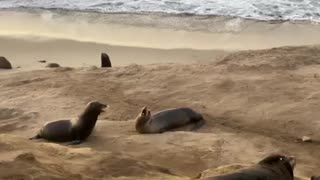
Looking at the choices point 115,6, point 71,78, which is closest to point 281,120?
point 71,78

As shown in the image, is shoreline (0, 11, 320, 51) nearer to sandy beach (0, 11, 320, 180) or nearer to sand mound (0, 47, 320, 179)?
sandy beach (0, 11, 320, 180)

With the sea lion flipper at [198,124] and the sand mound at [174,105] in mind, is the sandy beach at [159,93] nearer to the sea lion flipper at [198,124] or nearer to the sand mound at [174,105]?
the sand mound at [174,105]

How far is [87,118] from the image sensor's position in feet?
25.7

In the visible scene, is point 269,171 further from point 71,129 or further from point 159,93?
point 159,93

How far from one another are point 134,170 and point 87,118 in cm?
210

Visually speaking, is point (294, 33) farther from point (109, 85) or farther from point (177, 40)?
point (109, 85)

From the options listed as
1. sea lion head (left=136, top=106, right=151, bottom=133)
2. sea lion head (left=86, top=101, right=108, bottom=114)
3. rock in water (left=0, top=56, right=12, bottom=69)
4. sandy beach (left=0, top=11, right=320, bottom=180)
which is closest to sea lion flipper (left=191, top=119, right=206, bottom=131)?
sandy beach (left=0, top=11, right=320, bottom=180)

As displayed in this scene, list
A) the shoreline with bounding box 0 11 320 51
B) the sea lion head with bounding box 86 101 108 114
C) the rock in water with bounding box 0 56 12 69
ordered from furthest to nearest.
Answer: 1. the shoreline with bounding box 0 11 320 51
2. the rock in water with bounding box 0 56 12 69
3. the sea lion head with bounding box 86 101 108 114

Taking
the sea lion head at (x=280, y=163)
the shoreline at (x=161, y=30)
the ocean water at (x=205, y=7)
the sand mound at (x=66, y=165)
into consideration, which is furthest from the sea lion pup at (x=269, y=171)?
the ocean water at (x=205, y=7)

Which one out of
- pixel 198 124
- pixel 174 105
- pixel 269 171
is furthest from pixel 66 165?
pixel 174 105

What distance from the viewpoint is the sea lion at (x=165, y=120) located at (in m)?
7.75

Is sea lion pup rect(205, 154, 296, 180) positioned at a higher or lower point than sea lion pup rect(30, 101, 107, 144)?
higher

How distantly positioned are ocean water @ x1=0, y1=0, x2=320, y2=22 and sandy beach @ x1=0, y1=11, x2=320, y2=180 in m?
0.85

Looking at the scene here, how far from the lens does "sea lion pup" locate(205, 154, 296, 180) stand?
5375mm
